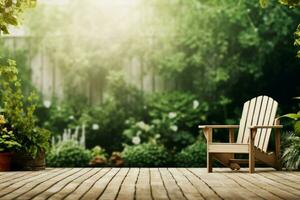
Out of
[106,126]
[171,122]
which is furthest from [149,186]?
[106,126]

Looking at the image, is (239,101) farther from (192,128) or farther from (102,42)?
(102,42)

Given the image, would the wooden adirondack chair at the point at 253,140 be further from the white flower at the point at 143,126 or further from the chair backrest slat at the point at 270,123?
the white flower at the point at 143,126

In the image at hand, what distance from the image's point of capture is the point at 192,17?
902 centimetres

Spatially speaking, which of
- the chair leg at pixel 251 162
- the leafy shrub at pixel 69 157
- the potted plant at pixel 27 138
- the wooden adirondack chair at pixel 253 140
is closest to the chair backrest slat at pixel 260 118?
the wooden adirondack chair at pixel 253 140

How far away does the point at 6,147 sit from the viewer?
6.80 metres

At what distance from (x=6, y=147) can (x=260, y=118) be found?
2886 millimetres

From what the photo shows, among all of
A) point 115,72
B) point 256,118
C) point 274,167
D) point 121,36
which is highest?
point 121,36

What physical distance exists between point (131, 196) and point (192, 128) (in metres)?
5.06

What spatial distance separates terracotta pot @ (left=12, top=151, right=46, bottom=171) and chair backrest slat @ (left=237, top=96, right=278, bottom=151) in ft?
7.62

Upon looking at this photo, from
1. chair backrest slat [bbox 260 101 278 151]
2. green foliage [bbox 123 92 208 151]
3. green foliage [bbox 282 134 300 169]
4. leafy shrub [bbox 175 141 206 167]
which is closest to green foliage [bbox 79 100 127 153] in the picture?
green foliage [bbox 123 92 208 151]

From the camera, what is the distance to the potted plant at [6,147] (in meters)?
6.54

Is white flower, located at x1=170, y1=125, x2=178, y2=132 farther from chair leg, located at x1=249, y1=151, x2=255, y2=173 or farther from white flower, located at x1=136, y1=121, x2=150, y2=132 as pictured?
chair leg, located at x1=249, y1=151, x2=255, y2=173

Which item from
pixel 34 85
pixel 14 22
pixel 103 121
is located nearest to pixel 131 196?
pixel 14 22

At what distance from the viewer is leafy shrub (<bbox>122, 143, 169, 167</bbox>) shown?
8062mm
